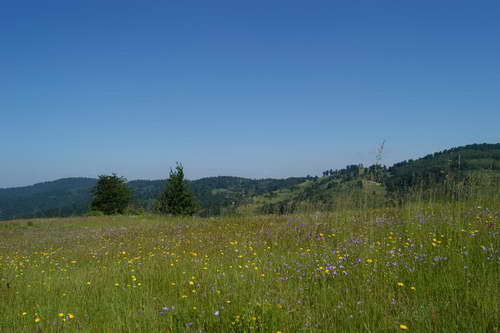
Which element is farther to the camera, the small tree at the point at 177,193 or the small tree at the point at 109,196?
the small tree at the point at 109,196

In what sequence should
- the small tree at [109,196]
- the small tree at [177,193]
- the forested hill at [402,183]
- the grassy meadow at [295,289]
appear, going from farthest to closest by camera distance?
the small tree at [109,196] < the small tree at [177,193] < the forested hill at [402,183] < the grassy meadow at [295,289]

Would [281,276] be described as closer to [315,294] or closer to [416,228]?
[315,294]

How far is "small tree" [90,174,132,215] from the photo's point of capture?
58.8m

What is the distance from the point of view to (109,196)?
59562 millimetres

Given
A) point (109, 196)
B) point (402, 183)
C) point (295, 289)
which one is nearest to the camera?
point (295, 289)

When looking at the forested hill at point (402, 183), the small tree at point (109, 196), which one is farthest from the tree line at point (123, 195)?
the forested hill at point (402, 183)

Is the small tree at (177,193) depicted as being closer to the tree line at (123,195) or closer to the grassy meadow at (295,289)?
the tree line at (123,195)

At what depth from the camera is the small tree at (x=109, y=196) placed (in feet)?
193

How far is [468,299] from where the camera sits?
3.03 meters

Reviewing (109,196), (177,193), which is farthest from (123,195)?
(177,193)

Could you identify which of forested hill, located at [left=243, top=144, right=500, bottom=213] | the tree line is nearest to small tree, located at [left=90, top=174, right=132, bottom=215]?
the tree line

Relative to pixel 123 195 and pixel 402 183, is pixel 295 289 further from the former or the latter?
pixel 123 195

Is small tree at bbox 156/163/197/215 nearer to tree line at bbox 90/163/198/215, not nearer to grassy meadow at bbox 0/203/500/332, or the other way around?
tree line at bbox 90/163/198/215

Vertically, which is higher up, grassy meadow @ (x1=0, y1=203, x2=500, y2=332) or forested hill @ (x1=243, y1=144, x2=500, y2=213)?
forested hill @ (x1=243, y1=144, x2=500, y2=213)
